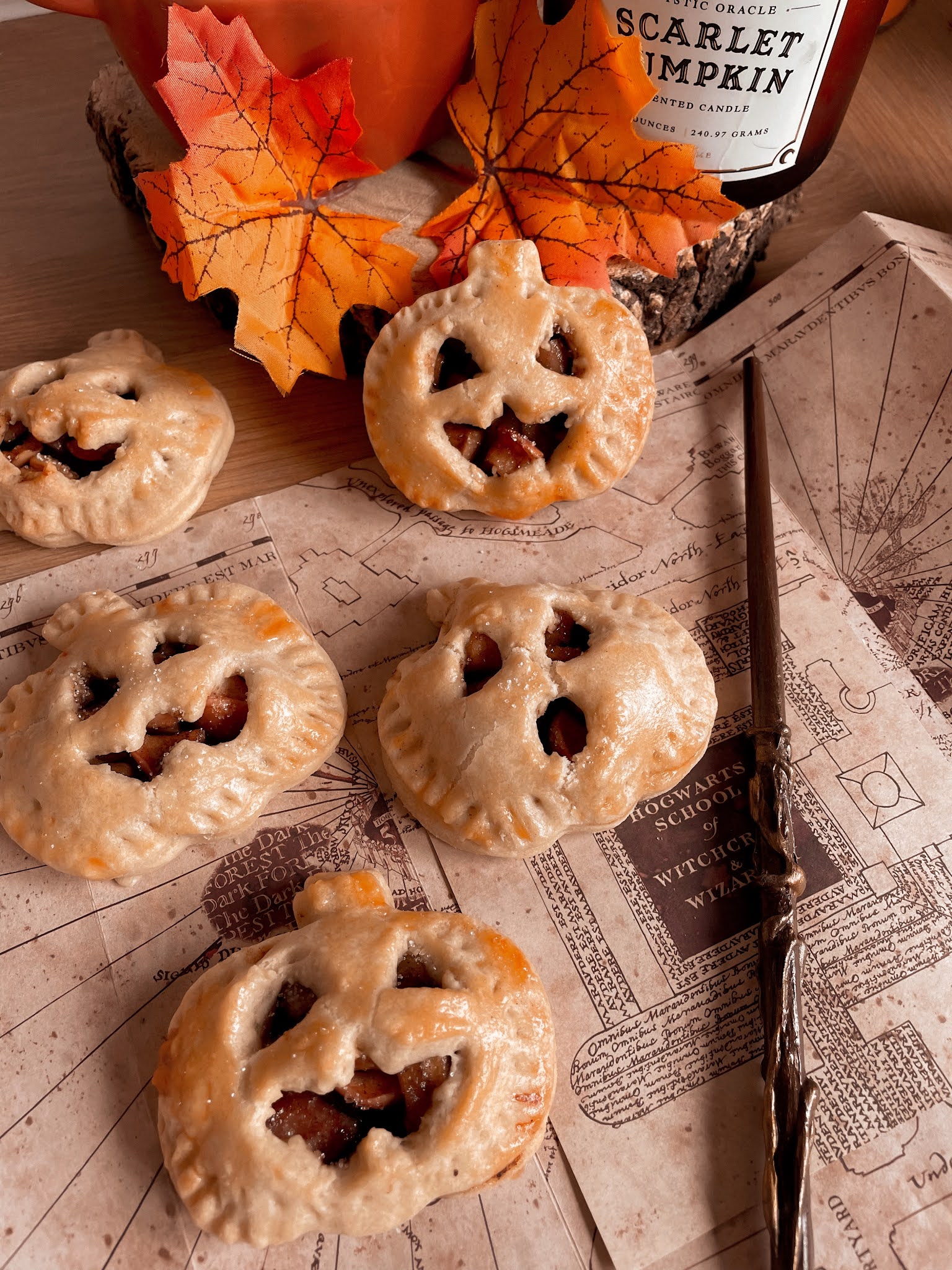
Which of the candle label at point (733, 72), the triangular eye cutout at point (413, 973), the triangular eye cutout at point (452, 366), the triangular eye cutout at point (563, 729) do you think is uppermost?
the candle label at point (733, 72)

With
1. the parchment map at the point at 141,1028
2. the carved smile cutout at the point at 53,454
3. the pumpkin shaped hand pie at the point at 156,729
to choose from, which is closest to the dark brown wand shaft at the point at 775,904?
the parchment map at the point at 141,1028

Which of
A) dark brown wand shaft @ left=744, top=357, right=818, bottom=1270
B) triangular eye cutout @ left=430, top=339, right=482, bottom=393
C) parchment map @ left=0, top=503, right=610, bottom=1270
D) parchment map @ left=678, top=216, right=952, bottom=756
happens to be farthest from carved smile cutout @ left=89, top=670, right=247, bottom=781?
parchment map @ left=678, top=216, right=952, bottom=756

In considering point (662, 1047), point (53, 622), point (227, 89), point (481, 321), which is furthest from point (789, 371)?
point (53, 622)

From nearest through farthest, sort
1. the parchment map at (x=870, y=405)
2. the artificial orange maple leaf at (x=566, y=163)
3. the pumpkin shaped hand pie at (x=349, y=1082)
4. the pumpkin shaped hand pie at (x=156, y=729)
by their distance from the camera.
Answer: the pumpkin shaped hand pie at (x=349, y=1082)
the pumpkin shaped hand pie at (x=156, y=729)
the artificial orange maple leaf at (x=566, y=163)
the parchment map at (x=870, y=405)

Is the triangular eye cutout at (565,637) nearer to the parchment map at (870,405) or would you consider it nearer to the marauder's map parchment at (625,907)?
the marauder's map parchment at (625,907)

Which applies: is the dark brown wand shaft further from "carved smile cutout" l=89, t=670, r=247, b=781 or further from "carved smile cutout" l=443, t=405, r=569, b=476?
"carved smile cutout" l=89, t=670, r=247, b=781

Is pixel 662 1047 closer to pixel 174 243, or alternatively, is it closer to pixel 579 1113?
pixel 579 1113

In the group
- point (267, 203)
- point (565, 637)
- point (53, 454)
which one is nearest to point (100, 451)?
point (53, 454)
